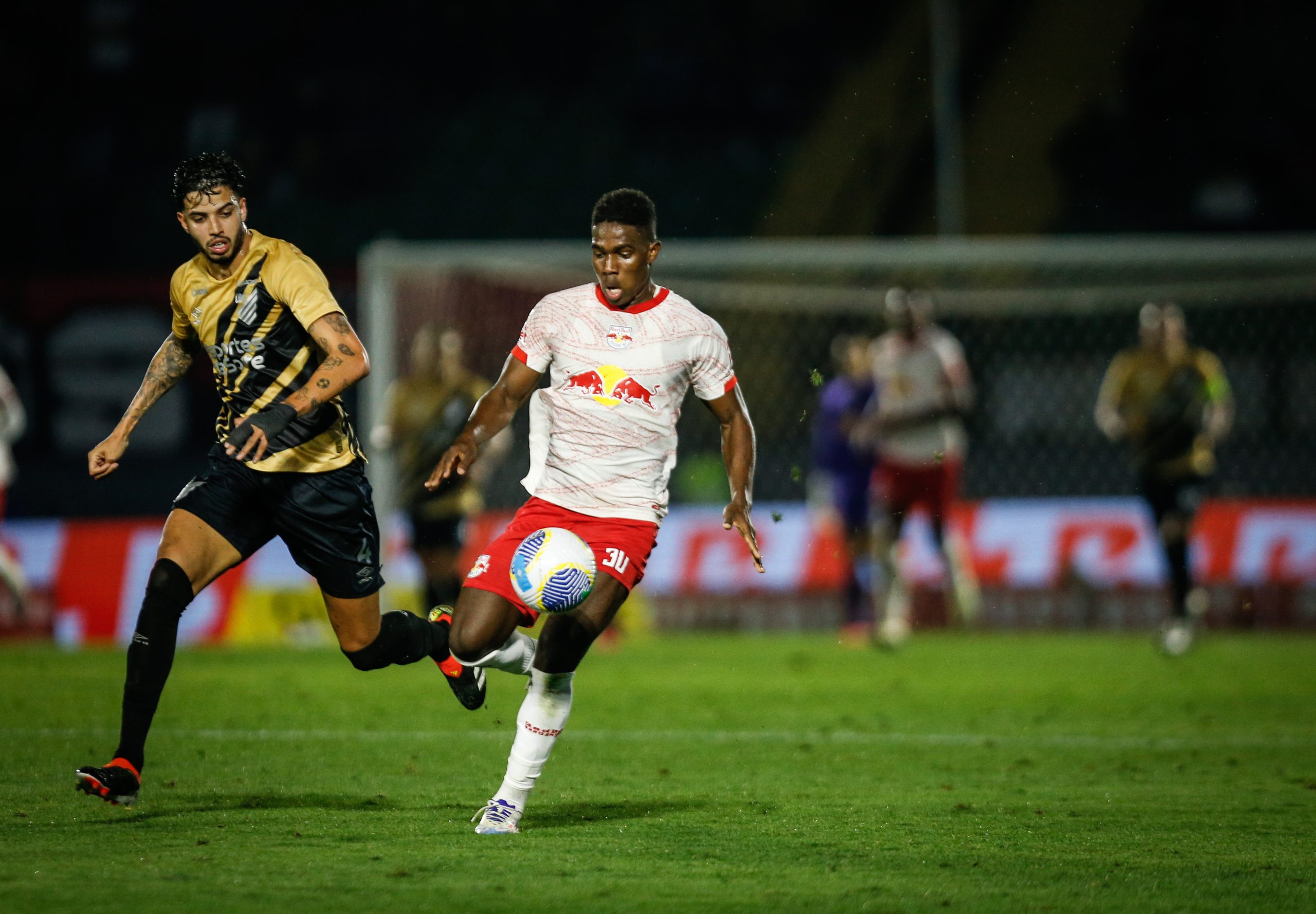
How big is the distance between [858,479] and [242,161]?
1575 cm

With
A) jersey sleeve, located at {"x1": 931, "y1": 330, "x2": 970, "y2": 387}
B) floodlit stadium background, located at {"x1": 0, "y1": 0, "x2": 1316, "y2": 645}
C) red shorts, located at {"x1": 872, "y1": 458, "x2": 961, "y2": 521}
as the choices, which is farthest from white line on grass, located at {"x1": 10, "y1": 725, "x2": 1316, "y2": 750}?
jersey sleeve, located at {"x1": 931, "y1": 330, "x2": 970, "y2": 387}

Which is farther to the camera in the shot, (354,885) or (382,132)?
(382,132)

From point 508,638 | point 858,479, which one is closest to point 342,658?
point 858,479

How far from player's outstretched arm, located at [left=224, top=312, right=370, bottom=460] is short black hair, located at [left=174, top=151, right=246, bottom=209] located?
62 centimetres

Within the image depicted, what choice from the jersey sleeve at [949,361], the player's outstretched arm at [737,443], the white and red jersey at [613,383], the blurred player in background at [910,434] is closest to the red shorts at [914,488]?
the blurred player in background at [910,434]

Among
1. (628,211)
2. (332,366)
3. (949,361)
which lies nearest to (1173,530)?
(949,361)

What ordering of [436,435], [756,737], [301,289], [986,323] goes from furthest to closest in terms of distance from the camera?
1. [986,323]
2. [436,435]
3. [756,737]
4. [301,289]

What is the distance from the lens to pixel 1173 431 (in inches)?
Answer: 527

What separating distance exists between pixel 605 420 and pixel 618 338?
0.28m

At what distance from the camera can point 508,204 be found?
28891 millimetres

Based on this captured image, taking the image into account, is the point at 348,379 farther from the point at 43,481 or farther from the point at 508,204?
the point at 508,204

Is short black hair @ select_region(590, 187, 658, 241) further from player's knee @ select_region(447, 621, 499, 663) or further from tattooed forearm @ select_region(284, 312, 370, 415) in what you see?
player's knee @ select_region(447, 621, 499, 663)

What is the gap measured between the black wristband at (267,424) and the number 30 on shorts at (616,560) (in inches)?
45.8

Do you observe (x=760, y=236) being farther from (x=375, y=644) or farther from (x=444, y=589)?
(x=375, y=644)
